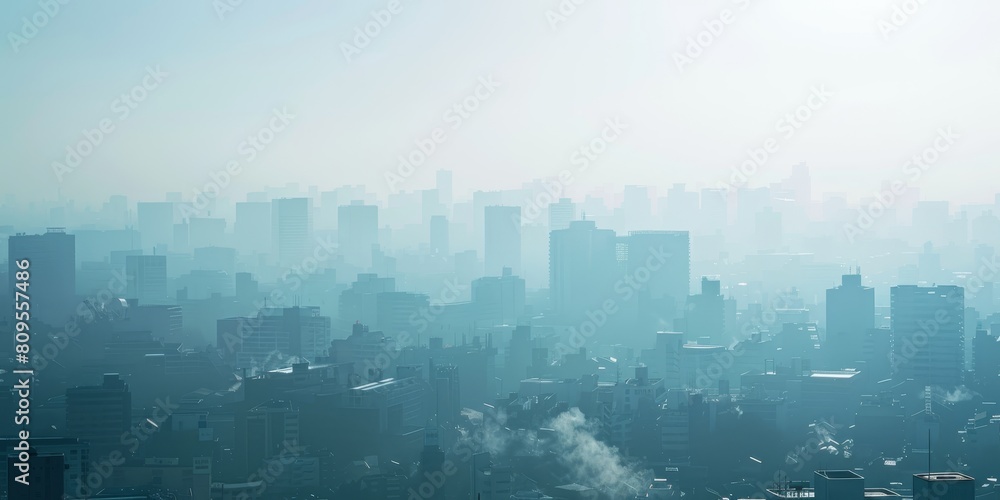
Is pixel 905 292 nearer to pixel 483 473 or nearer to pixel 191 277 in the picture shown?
pixel 483 473

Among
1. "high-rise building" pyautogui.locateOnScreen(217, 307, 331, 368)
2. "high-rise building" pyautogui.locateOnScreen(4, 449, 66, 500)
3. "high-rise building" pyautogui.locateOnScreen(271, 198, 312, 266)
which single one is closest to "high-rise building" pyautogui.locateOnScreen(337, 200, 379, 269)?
"high-rise building" pyautogui.locateOnScreen(271, 198, 312, 266)

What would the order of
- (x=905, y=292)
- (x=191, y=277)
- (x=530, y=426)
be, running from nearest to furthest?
(x=530, y=426) < (x=905, y=292) < (x=191, y=277)

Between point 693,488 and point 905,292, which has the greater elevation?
point 905,292

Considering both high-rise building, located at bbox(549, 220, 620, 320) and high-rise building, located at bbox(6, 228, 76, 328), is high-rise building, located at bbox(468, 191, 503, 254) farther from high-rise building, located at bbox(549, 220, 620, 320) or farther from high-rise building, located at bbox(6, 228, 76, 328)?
high-rise building, located at bbox(6, 228, 76, 328)

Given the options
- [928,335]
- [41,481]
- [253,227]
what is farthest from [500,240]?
[41,481]

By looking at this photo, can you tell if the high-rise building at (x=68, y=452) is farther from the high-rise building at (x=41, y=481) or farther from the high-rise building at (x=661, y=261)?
the high-rise building at (x=661, y=261)

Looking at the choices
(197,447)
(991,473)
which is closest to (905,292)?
(991,473)

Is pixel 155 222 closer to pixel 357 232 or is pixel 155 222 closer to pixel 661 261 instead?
pixel 357 232
